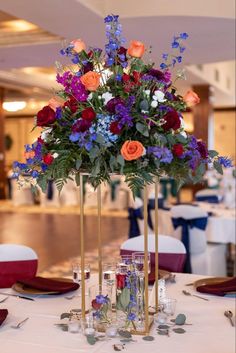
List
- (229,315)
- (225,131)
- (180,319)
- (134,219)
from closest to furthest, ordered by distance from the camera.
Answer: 1. (180,319)
2. (229,315)
3. (134,219)
4. (225,131)

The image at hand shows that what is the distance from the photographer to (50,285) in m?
2.76

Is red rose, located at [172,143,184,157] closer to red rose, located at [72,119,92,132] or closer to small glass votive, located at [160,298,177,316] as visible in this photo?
red rose, located at [72,119,92,132]

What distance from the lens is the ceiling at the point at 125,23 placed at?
4.82 m

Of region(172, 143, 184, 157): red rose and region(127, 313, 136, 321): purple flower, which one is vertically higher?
region(172, 143, 184, 157): red rose

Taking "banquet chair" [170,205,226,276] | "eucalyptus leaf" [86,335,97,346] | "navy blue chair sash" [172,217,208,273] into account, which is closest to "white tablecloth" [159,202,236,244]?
"banquet chair" [170,205,226,276]

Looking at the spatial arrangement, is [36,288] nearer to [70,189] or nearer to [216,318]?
[216,318]

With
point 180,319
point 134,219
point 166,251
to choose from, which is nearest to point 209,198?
point 134,219

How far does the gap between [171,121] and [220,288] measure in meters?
1.14

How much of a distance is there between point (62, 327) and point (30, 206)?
37.9ft

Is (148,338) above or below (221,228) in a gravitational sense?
below

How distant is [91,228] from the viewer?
31.3 feet

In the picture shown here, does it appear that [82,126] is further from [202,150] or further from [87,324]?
[87,324]

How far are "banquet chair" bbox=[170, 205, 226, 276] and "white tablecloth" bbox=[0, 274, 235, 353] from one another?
2507mm

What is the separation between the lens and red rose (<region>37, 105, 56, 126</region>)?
1.99 meters
